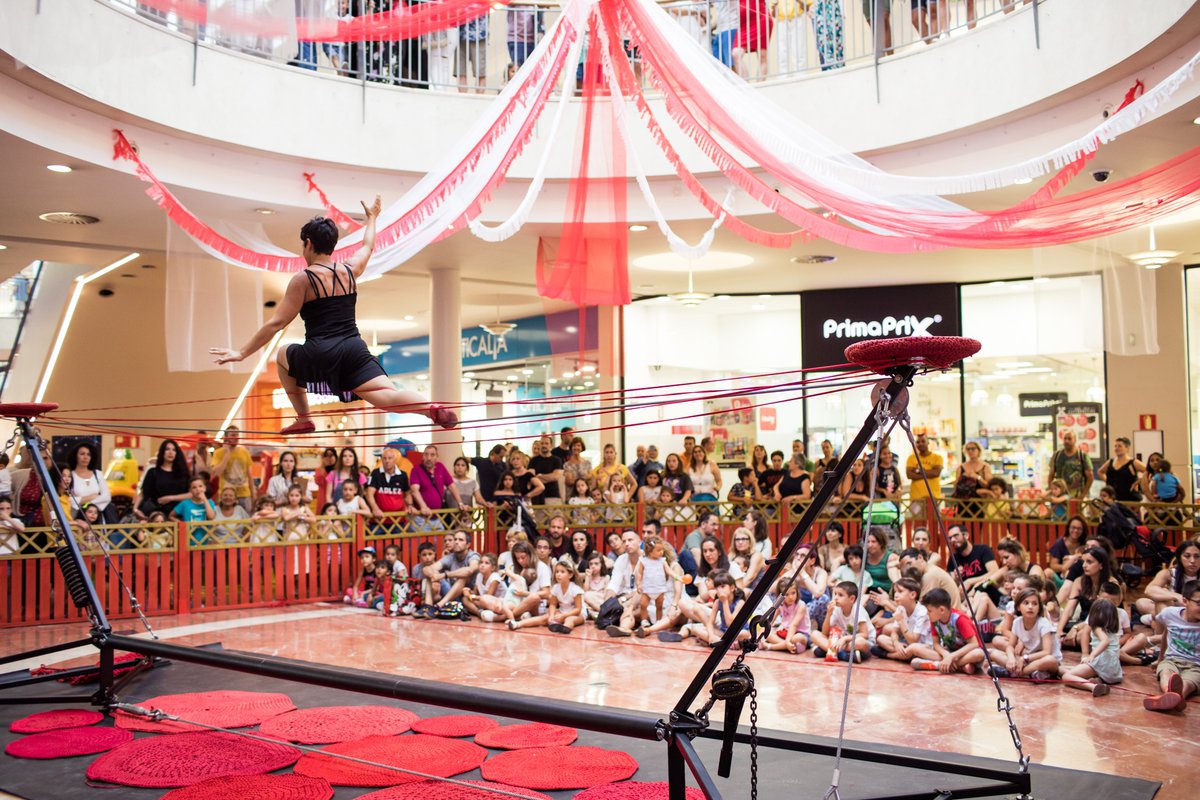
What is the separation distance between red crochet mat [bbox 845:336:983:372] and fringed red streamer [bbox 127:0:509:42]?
3.84 m

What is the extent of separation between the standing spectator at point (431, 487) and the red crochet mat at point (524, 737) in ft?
16.0

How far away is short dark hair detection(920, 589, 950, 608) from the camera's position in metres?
6.59

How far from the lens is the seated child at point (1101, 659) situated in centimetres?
604

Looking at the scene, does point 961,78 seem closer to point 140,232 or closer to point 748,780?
point 748,780

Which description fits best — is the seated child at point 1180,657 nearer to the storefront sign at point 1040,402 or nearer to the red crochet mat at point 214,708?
the red crochet mat at point 214,708

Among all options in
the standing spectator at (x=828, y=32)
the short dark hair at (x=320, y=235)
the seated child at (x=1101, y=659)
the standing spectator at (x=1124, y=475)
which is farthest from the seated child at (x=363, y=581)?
the standing spectator at (x=1124, y=475)

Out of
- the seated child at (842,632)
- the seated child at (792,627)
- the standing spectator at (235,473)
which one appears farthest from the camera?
the standing spectator at (235,473)

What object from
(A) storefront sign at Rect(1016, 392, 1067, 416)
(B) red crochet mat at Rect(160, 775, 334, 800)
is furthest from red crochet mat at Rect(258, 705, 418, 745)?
(A) storefront sign at Rect(1016, 392, 1067, 416)

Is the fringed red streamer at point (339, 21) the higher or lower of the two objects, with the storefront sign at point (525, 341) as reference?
higher

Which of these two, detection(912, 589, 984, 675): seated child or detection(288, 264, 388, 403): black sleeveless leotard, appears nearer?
detection(288, 264, 388, 403): black sleeveless leotard

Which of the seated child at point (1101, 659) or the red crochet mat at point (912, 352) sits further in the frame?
the seated child at point (1101, 659)

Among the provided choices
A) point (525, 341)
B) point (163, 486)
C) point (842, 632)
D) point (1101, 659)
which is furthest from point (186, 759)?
point (525, 341)

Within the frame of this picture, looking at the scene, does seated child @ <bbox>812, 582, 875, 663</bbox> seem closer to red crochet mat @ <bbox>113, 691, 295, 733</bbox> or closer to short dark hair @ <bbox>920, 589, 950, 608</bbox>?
short dark hair @ <bbox>920, 589, 950, 608</bbox>

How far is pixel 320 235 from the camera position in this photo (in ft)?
14.6
